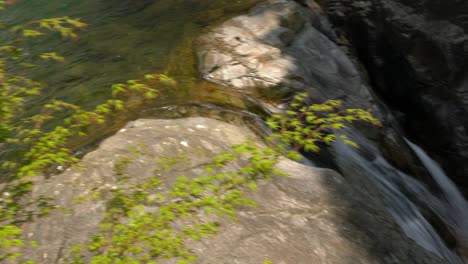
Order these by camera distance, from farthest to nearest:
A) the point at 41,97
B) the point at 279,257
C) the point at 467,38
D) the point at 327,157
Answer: the point at 467,38
the point at 41,97
the point at 327,157
the point at 279,257

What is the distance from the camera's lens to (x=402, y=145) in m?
7.58

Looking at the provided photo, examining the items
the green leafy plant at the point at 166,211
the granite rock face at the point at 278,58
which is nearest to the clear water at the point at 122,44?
the granite rock face at the point at 278,58

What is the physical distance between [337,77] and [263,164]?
4.26 meters

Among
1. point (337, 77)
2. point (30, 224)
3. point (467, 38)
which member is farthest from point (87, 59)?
point (467, 38)

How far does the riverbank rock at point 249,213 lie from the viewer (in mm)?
3602

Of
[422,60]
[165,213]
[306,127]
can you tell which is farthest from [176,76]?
[422,60]

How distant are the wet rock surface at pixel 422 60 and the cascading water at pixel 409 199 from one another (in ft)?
5.14

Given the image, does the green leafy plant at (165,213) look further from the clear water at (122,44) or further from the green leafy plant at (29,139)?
the clear water at (122,44)

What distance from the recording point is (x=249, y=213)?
12.6 feet

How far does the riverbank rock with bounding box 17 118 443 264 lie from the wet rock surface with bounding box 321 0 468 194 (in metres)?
4.91

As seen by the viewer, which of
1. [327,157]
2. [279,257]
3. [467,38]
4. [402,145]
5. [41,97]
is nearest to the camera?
Answer: [279,257]

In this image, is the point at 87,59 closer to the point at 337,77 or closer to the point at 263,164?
the point at 337,77

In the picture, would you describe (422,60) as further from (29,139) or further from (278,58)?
(29,139)

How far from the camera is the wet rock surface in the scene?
29.1 feet
